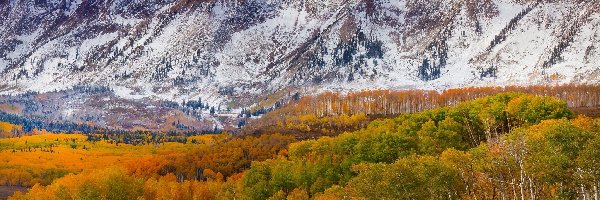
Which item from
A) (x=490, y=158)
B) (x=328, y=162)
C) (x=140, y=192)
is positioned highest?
(x=490, y=158)

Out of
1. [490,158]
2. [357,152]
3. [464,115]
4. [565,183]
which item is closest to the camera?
[565,183]

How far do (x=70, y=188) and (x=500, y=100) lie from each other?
330ft

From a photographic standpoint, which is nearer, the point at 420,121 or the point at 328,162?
the point at 328,162

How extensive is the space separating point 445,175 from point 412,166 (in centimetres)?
436

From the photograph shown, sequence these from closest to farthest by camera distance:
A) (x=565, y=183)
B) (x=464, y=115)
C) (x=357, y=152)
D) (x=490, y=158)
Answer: (x=565, y=183)
(x=490, y=158)
(x=357, y=152)
(x=464, y=115)

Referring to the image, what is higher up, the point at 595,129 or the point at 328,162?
the point at 595,129

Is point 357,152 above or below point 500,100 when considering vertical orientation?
below

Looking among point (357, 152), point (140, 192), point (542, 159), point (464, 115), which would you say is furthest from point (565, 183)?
point (140, 192)

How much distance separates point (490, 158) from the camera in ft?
207

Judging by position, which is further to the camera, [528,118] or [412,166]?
[528,118]

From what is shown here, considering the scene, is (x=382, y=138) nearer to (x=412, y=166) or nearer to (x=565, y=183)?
(x=412, y=166)

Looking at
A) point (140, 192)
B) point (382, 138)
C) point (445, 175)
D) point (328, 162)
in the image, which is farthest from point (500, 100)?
point (140, 192)

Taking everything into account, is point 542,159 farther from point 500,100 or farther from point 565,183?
point 500,100

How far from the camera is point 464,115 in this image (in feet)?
419
